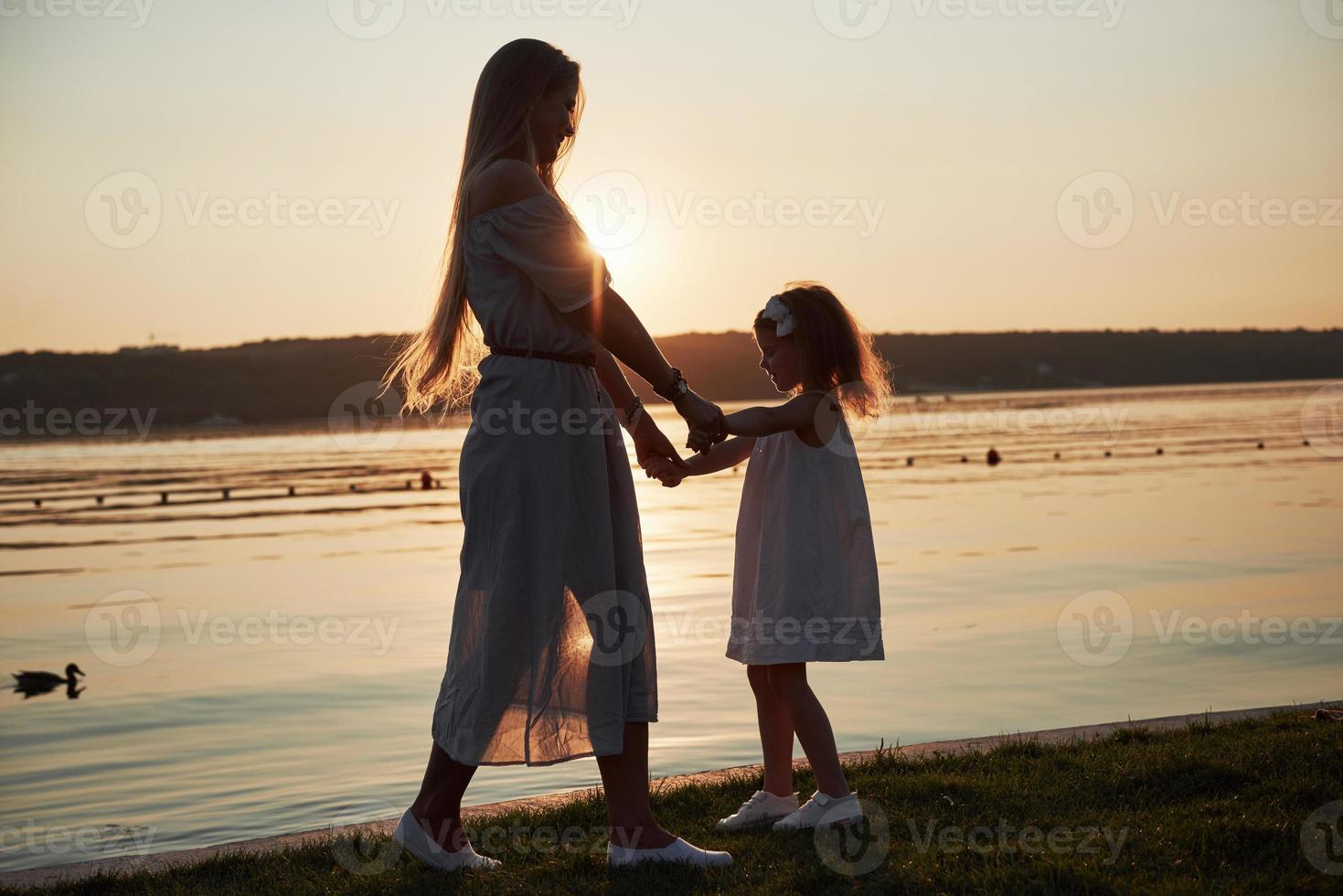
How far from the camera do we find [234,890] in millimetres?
4281

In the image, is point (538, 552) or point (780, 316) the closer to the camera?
point (538, 552)

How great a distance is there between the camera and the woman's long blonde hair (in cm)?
434

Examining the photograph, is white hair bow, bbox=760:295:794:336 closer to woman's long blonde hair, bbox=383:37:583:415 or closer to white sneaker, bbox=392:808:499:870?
woman's long blonde hair, bbox=383:37:583:415

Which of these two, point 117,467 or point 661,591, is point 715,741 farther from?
point 117,467

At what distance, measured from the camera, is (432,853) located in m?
4.37

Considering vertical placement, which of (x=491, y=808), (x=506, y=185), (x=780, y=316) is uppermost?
(x=506, y=185)

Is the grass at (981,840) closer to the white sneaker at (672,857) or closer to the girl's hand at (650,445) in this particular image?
the white sneaker at (672,857)

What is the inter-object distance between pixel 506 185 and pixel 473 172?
208mm

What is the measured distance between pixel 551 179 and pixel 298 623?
10084mm

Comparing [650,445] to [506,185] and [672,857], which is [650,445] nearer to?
[506,185]

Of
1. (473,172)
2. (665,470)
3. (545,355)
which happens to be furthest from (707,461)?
(473,172)

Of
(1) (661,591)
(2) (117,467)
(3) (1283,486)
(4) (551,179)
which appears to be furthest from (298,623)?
(2) (117,467)

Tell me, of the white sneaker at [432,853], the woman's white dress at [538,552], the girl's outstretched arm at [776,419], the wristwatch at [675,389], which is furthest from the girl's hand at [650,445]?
the white sneaker at [432,853]

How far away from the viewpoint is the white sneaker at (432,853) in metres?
4.36
